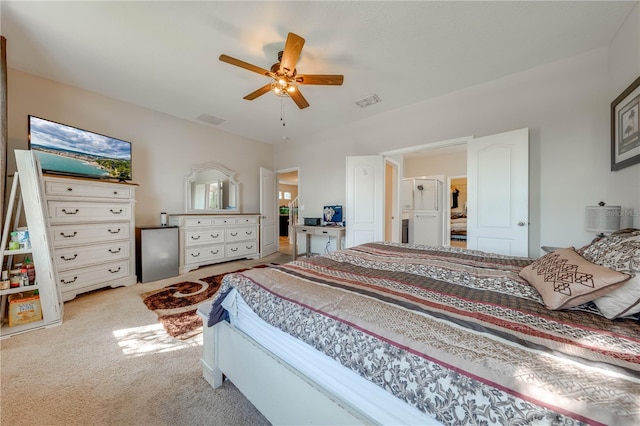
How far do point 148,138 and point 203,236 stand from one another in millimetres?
1769

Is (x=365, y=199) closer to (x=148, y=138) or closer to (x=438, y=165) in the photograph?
(x=438, y=165)

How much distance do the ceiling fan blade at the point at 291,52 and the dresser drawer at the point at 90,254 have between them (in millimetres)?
2967

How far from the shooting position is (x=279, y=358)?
1.09 m

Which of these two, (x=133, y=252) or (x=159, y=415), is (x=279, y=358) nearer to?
(x=159, y=415)

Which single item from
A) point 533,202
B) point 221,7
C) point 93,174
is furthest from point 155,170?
point 533,202

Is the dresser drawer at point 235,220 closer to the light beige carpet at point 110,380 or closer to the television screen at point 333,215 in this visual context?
the television screen at point 333,215

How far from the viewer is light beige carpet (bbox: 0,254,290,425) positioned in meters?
1.26

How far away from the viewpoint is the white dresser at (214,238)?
12.5 ft

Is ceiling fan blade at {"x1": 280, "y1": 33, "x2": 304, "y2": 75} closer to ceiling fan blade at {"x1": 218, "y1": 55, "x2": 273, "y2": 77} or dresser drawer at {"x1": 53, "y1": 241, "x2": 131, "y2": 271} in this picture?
ceiling fan blade at {"x1": 218, "y1": 55, "x2": 273, "y2": 77}

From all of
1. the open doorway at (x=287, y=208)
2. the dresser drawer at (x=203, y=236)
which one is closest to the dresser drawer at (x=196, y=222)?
the dresser drawer at (x=203, y=236)

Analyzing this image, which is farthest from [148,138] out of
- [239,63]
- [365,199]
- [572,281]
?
[572,281]

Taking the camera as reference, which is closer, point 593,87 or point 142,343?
point 142,343

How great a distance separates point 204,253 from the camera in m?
4.06

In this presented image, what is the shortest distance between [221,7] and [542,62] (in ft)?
10.7
